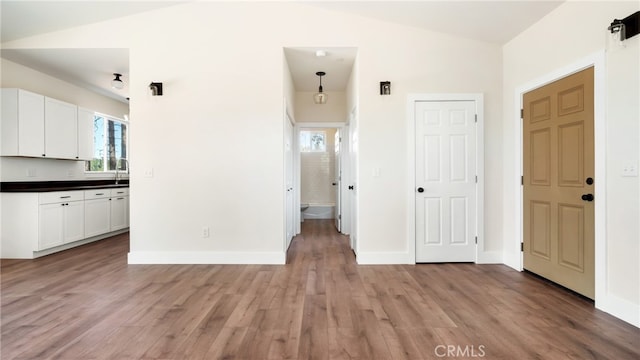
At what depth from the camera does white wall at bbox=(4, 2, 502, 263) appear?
11.6 ft

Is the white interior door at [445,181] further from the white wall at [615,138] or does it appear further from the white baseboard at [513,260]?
the white wall at [615,138]

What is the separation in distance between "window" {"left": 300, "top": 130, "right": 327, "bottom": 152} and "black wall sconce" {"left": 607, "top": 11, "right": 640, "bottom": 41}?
5.97 metres

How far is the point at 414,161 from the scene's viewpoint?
353 centimetres

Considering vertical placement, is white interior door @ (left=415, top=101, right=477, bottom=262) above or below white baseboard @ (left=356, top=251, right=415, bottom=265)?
above

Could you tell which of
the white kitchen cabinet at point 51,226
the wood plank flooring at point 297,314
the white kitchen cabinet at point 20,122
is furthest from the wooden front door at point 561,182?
the white kitchen cabinet at point 20,122

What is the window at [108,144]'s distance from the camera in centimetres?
545

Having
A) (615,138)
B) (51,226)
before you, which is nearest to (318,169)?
(51,226)

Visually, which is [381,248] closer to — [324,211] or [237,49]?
[237,49]

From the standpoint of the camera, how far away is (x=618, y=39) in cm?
219

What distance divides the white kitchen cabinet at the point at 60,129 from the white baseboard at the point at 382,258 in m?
4.75

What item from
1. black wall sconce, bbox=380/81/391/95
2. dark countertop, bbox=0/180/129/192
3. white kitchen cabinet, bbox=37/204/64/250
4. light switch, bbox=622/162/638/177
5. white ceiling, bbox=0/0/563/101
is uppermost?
white ceiling, bbox=0/0/563/101

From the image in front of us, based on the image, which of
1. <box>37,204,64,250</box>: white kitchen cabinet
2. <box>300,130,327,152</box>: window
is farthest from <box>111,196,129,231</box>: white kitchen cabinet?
<box>300,130,327,152</box>: window

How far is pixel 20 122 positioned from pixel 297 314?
15.0 feet

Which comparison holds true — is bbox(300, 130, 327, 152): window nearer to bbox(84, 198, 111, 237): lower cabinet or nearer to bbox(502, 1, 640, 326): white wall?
bbox(84, 198, 111, 237): lower cabinet
